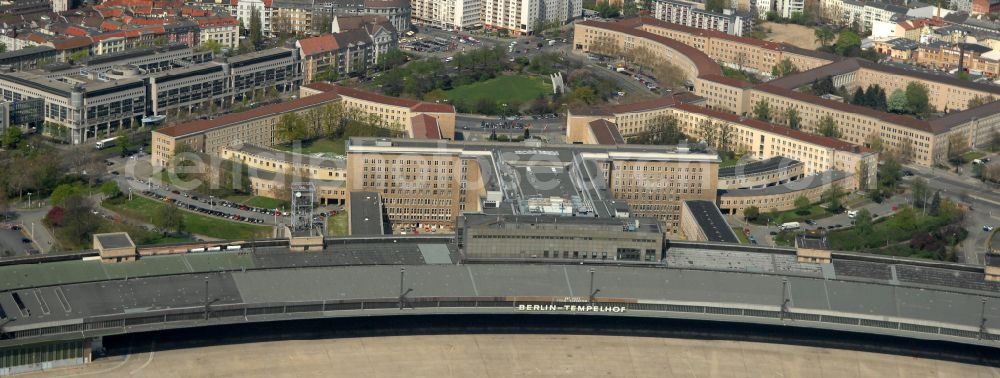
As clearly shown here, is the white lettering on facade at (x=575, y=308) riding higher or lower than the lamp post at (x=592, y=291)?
lower

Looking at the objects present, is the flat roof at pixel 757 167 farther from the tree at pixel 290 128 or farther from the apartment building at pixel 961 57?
the apartment building at pixel 961 57

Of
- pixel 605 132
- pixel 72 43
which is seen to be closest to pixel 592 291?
pixel 605 132

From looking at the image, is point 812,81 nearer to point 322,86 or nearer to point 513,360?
point 322,86

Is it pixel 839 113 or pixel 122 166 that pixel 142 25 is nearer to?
pixel 122 166

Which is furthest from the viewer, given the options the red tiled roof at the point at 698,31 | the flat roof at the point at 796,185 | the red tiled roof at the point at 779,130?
the red tiled roof at the point at 698,31

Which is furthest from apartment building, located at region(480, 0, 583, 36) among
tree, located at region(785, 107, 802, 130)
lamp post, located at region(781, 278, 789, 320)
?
lamp post, located at region(781, 278, 789, 320)

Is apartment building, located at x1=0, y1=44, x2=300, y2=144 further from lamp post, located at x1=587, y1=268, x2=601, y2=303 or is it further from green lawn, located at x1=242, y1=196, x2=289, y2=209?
lamp post, located at x1=587, y1=268, x2=601, y2=303

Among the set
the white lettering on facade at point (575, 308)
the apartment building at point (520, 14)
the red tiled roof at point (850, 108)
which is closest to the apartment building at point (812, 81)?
the red tiled roof at point (850, 108)
